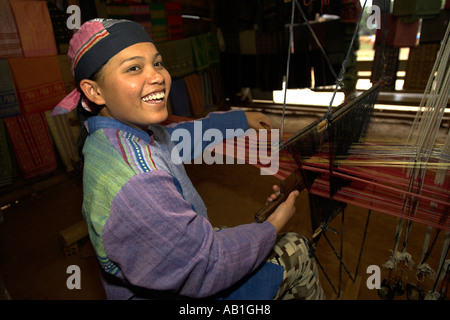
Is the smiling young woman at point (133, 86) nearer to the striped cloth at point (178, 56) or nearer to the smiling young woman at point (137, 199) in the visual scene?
the smiling young woman at point (137, 199)

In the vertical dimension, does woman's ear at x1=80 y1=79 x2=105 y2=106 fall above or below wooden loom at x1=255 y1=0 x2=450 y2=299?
above

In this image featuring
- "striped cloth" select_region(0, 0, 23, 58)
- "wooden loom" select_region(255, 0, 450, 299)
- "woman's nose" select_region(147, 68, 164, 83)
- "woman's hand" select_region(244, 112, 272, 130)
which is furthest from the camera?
"striped cloth" select_region(0, 0, 23, 58)

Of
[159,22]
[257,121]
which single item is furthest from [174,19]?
[257,121]

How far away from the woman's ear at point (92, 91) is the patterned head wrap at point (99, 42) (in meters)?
0.02

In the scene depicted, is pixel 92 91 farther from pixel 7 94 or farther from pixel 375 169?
pixel 7 94

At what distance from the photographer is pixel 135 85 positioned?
0.90m

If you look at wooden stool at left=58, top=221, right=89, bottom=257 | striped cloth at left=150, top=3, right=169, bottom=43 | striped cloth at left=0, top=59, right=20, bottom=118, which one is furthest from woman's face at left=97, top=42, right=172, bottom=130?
striped cloth at left=150, top=3, right=169, bottom=43

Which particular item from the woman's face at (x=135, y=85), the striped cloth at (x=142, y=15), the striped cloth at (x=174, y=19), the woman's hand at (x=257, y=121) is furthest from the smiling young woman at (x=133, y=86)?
the striped cloth at (x=174, y=19)

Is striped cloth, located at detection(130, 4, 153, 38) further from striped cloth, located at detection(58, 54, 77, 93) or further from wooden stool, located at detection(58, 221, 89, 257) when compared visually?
wooden stool, located at detection(58, 221, 89, 257)

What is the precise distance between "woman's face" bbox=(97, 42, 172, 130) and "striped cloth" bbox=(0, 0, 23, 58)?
9.17 feet

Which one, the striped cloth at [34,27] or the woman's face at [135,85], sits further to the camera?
the striped cloth at [34,27]

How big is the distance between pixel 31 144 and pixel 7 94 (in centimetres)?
57

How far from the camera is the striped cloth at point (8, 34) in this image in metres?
2.84

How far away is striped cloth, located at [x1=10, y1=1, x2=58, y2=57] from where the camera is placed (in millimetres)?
2955
